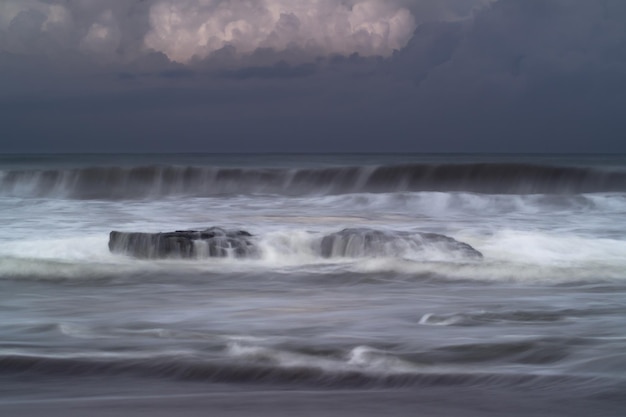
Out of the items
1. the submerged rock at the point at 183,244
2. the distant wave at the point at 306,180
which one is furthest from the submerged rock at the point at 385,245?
the distant wave at the point at 306,180

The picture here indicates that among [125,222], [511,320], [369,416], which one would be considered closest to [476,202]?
[125,222]

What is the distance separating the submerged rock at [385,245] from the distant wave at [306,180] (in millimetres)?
13519

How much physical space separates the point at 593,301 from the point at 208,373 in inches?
155

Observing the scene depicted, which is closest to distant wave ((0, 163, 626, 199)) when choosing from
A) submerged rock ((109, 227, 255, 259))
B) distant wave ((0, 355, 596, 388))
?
submerged rock ((109, 227, 255, 259))

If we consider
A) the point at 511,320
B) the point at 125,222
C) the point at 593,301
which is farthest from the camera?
the point at 125,222

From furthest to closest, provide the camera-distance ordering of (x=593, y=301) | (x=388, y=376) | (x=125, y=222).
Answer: (x=125, y=222) < (x=593, y=301) < (x=388, y=376)

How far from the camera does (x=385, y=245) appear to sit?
31.0 feet

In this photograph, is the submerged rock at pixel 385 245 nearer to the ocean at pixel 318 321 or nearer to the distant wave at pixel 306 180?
the ocean at pixel 318 321

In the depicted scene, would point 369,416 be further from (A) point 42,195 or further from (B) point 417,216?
(A) point 42,195

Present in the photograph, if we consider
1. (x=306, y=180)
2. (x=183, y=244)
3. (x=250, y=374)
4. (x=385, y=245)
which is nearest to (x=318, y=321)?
(x=250, y=374)

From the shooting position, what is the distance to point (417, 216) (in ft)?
55.4

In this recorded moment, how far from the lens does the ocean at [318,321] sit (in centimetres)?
375

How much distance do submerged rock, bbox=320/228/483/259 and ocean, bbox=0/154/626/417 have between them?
1.0 inches

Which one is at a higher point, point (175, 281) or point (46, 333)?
point (175, 281)
